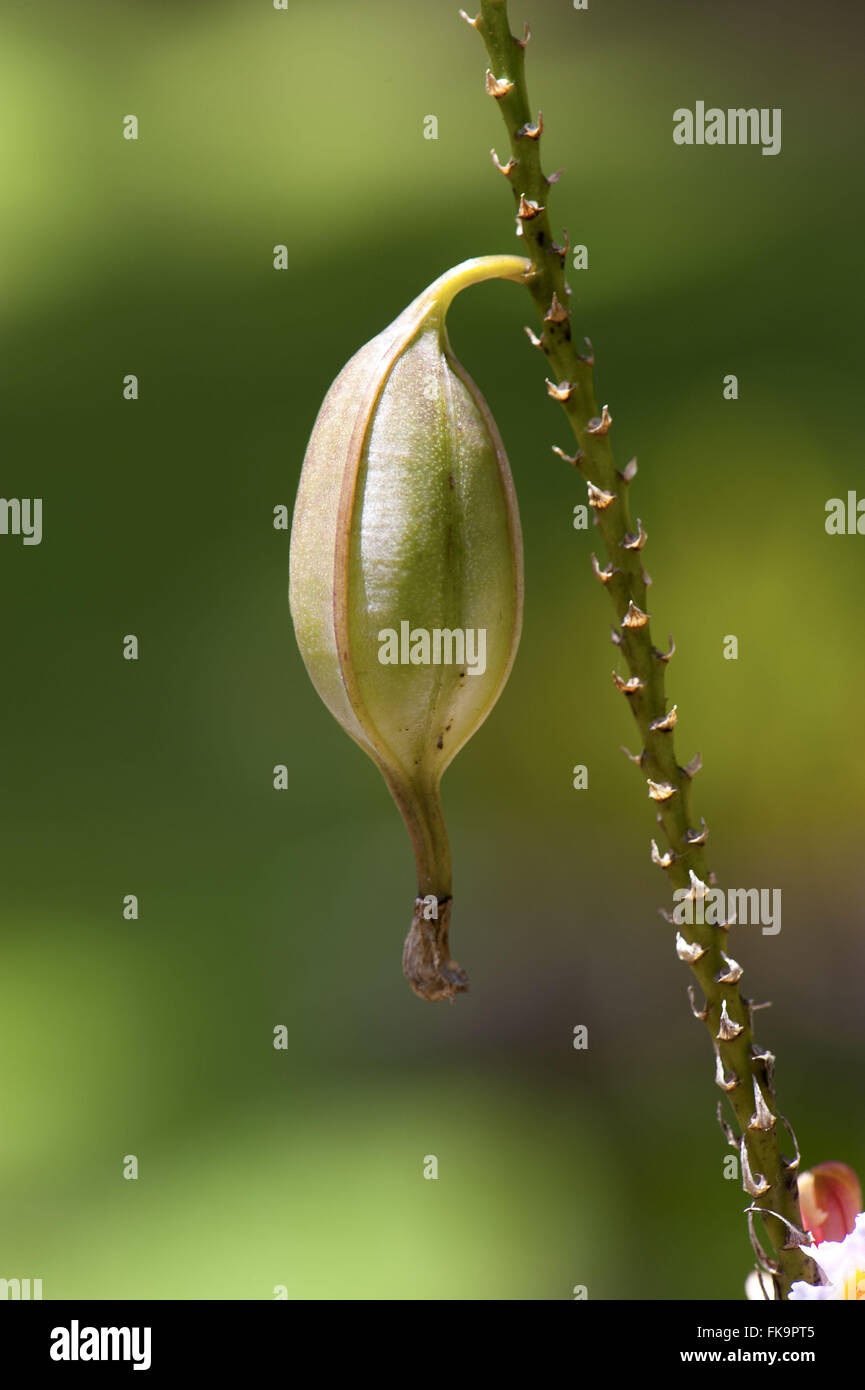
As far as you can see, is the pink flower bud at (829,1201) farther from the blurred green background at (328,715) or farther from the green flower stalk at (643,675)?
the blurred green background at (328,715)

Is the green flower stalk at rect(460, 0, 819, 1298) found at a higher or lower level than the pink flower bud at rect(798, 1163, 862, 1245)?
higher

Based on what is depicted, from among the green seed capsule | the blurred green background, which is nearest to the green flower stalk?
the green seed capsule

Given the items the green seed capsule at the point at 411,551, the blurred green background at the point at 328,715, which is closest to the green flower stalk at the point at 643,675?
the green seed capsule at the point at 411,551

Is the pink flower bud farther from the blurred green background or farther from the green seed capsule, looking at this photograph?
the blurred green background

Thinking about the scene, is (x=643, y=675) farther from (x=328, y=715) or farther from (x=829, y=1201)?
(x=328, y=715)

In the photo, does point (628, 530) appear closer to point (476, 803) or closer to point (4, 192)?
point (476, 803)

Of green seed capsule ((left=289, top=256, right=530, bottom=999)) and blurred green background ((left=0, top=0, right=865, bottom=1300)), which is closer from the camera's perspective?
green seed capsule ((left=289, top=256, right=530, bottom=999))

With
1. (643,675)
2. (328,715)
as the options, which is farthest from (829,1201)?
(328,715)

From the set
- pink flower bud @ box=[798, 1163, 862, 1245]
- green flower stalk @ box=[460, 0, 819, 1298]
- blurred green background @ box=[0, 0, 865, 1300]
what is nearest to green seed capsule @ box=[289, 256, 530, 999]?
green flower stalk @ box=[460, 0, 819, 1298]

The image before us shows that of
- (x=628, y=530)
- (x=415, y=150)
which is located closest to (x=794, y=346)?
(x=415, y=150)
